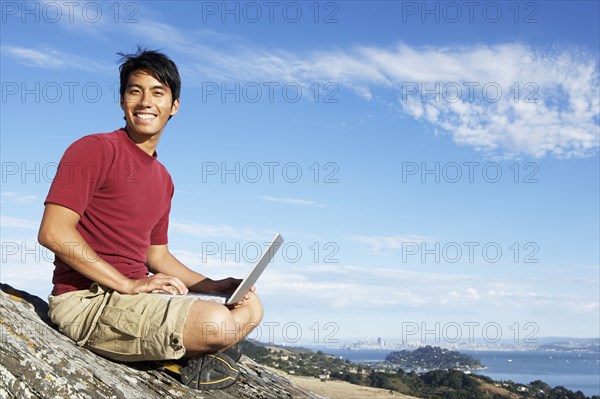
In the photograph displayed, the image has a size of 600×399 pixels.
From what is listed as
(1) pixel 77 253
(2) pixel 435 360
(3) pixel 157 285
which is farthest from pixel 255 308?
(2) pixel 435 360

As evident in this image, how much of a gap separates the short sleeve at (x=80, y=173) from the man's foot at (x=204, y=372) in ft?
4.33

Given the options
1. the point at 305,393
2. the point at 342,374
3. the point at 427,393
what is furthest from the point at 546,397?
the point at 305,393

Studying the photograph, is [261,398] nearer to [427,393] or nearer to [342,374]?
[427,393]

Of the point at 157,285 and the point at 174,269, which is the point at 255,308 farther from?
the point at 174,269

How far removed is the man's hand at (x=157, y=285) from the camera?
14.2ft

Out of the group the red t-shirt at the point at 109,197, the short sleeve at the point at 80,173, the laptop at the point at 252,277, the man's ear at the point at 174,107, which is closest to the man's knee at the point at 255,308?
the laptop at the point at 252,277

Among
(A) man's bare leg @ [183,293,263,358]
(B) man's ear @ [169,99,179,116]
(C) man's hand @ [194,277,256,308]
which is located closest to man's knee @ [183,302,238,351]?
(A) man's bare leg @ [183,293,263,358]

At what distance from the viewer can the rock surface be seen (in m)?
3.58

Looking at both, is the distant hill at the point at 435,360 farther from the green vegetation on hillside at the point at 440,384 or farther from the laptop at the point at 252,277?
the laptop at the point at 252,277

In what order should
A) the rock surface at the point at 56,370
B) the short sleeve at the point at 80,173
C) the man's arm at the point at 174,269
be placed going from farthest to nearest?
the man's arm at the point at 174,269 < the short sleeve at the point at 80,173 < the rock surface at the point at 56,370

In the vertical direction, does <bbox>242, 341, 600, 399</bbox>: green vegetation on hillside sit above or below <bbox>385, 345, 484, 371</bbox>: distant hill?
above

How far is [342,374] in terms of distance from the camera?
2025 inches

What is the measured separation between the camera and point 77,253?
13.8 feet

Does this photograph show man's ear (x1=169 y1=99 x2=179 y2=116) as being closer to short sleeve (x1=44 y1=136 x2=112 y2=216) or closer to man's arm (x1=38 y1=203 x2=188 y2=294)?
short sleeve (x1=44 y1=136 x2=112 y2=216)
